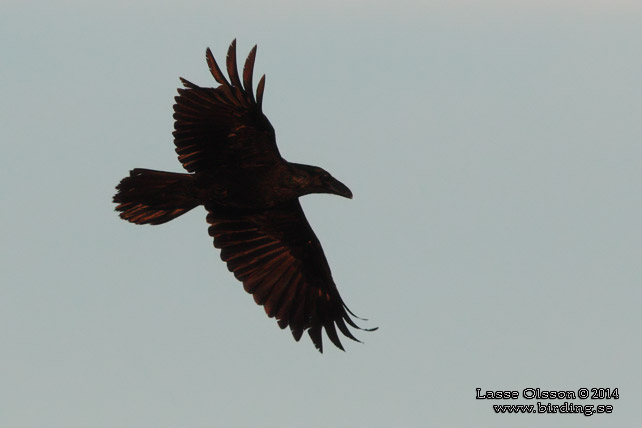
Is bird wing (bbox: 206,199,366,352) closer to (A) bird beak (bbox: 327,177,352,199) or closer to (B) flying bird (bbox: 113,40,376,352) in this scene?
(B) flying bird (bbox: 113,40,376,352)

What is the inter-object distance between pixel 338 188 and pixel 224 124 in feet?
3.70

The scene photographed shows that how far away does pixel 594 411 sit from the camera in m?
9.95

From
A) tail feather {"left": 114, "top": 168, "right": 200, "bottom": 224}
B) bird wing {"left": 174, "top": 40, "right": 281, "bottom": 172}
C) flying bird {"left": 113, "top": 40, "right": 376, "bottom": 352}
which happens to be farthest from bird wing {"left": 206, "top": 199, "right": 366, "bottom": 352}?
bird wing {"left": 174, "top": 40, "right": 281, "bottom": 172}

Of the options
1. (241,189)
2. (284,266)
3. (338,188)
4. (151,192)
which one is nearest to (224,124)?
(241,189)

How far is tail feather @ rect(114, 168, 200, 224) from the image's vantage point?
9.39 meters

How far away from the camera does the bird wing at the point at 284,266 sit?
1020 centimetres

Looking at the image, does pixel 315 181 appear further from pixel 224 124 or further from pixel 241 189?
pixel 224 124

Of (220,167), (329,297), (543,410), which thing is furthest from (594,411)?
(220,167)

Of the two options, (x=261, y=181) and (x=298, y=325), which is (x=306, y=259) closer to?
(x=298, y=325)

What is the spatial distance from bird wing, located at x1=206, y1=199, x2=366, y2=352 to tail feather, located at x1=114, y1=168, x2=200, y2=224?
0.68 meters

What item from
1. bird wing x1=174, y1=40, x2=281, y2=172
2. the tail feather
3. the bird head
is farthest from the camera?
the bird head

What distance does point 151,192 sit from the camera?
9.41 m

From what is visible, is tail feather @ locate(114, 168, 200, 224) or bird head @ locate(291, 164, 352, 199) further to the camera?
bird head @ locate(291, 164, 352, 199)

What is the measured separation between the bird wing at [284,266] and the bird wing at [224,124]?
2.70ft
